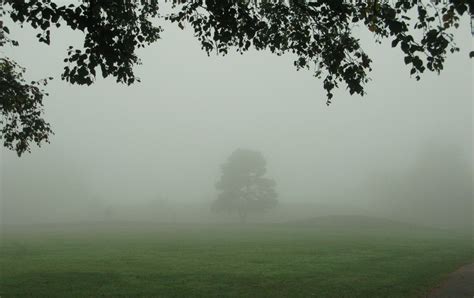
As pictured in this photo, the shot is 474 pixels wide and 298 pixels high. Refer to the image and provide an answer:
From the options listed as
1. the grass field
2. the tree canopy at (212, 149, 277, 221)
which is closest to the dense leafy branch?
the grass field

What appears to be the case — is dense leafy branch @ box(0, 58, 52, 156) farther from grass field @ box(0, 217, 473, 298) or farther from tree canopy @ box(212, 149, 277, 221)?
tree canopy @ box(212, 149, 277, 221)

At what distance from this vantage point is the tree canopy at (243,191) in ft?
263

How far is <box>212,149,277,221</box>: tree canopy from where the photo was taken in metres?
80.2

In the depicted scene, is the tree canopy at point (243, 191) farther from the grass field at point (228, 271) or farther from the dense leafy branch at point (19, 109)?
the dense leafy branch at point (19, 109)

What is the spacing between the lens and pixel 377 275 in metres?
21.2

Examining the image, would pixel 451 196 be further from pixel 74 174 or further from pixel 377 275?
pixel 74 174

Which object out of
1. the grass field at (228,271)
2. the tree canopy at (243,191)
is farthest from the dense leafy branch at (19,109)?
the tree canopy at (243,191)

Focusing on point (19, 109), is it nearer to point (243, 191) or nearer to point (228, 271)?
point (228, 271)

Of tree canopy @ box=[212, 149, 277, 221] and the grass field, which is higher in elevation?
tree canopy @ box=[212, 149, 277, 221]

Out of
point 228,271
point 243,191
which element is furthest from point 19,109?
point 243,191

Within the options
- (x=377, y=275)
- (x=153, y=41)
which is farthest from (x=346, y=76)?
(x=377, y=275)

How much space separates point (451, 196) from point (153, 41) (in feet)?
265

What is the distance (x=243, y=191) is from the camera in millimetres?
81500

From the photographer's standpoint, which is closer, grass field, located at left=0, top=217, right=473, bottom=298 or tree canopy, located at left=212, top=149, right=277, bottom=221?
grass field, located at left=0, top=217, right=473, bottom=298
